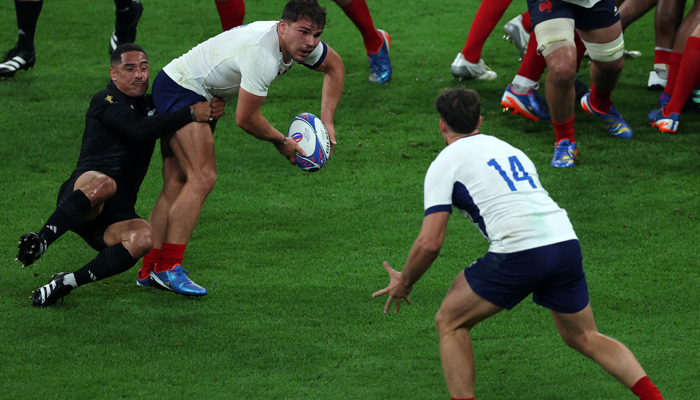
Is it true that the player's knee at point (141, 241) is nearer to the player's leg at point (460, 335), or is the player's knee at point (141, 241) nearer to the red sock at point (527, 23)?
the player's leg at point (460, 335)

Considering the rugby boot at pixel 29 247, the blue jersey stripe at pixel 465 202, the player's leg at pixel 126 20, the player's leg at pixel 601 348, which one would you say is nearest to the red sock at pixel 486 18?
the player's leg at pixel 126 20

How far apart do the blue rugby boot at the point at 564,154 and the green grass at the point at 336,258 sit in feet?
0.39

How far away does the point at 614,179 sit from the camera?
571 centimetres

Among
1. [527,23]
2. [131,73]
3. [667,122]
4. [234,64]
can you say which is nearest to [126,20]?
[131,73]

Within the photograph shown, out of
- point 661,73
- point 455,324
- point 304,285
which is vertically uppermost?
point 455,324

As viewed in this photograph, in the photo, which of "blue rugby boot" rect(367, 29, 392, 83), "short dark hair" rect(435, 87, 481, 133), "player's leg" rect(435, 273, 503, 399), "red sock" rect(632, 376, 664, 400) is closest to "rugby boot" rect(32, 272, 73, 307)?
"player's leg" rect(435, 273, 503, 399)

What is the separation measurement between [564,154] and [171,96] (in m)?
3.19

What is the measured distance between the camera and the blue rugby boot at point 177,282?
4.18m

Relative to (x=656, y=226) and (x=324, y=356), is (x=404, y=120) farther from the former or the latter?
(x=324, y=356)

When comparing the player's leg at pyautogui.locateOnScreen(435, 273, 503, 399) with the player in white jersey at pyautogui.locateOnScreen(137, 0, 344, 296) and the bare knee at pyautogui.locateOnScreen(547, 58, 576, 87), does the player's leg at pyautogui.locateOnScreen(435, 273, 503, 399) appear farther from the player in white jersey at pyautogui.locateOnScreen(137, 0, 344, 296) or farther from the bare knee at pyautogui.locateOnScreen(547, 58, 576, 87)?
the bare knee at pyautogui.locateOnScreen(547, 58, 576, 87)

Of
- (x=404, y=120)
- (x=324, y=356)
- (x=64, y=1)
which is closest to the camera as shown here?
(x=324, y=356)

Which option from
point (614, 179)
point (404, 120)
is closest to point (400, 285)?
point (614, 179)

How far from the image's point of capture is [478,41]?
699 centimetres

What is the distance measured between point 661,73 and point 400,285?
5432mm
